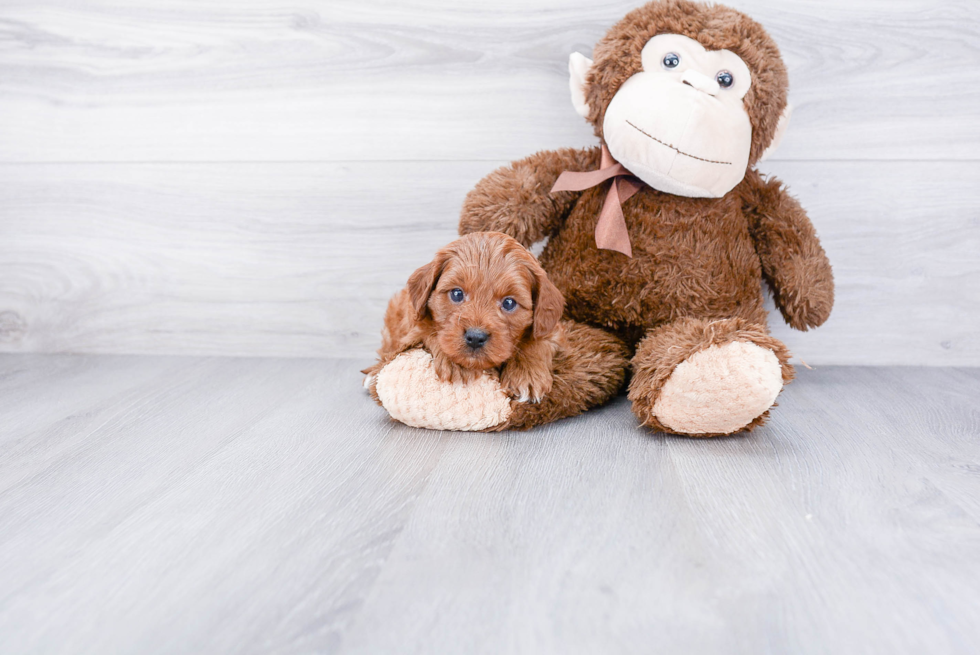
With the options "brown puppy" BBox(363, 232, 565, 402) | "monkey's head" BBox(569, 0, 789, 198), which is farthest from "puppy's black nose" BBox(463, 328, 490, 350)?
"monkey's head" BBox(569, 0, 789, 198)

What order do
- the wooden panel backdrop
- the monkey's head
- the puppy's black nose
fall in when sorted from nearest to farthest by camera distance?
the puppy's black nose < the monkey's head < the wooden panel backdrop

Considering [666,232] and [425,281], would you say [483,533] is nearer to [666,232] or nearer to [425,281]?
[425,281]

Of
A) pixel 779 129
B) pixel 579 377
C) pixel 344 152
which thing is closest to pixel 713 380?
pixel 579 377

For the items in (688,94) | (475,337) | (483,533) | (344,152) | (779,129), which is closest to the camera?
(483,533)

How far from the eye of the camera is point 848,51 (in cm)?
115

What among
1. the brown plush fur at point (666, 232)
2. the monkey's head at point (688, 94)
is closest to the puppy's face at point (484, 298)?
the brown plush fur at point (666, 232)

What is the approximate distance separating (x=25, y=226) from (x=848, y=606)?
59.6 inches

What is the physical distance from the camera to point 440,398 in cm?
89

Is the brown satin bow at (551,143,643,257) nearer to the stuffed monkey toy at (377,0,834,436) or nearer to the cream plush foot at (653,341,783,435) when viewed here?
the stuffed monkey toy at (377,0,834,436)

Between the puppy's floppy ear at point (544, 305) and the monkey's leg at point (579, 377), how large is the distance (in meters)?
0.10

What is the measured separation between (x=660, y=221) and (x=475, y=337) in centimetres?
37

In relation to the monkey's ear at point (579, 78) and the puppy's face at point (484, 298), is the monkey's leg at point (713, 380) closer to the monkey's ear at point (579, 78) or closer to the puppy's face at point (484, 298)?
the puppy's face at point (484, 298)

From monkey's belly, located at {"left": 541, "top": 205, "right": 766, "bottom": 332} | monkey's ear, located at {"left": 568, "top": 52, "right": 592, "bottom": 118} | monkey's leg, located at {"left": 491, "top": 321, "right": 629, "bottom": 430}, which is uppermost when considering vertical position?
monkey's ear, located at {"left": 568, "top": 52, "right": 592, "bottom": 118}

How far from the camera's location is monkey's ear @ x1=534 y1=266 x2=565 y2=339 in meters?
0.85
